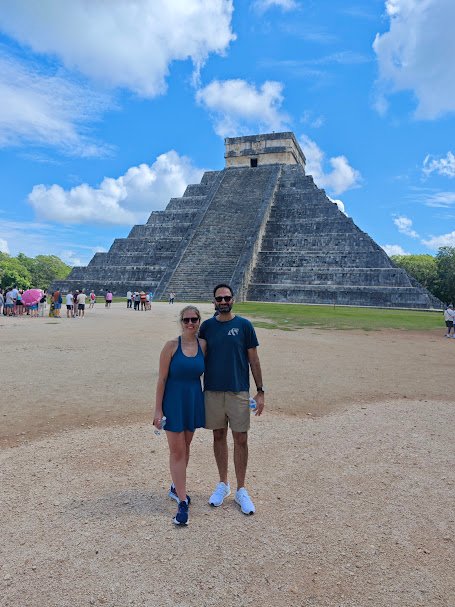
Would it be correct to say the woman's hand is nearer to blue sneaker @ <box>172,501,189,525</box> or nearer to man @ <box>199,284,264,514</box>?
man @ <box>199,284,264,514</box>

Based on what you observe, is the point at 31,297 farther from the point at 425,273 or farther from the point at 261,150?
the point at 425,273

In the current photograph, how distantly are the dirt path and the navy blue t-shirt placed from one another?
2.89 feet

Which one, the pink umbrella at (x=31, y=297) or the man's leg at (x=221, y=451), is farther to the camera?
the pink umbrella at (x=31, y=297)

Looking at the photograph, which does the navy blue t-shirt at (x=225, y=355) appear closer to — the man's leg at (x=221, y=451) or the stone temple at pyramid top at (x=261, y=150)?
the man's leg at (x=221, y=451)

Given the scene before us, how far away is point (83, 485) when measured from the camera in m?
3.49

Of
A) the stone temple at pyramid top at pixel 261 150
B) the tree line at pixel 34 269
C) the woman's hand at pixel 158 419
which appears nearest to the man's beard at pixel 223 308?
the woman's hand at pixel 158 419

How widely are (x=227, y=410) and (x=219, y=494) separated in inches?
24.0

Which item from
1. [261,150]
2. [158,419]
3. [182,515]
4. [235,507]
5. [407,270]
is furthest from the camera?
[407,270]

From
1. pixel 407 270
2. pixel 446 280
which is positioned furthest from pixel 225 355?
pixel 407 270

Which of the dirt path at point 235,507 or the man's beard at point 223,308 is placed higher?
the man's beard at point 223,308

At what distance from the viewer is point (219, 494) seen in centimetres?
330

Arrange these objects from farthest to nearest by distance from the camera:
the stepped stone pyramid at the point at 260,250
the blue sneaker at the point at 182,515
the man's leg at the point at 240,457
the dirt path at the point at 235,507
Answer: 1. the stepped stone pyramid at the point at 260,250
2. the man's leg at the point at 240,457
3. the blue sneaker at the point at 182,515
4. the dirt path at the point at 235,507

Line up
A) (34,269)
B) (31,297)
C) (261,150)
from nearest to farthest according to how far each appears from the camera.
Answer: (31,297), (261,150), (34,269)

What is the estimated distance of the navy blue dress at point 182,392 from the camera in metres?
3.13
